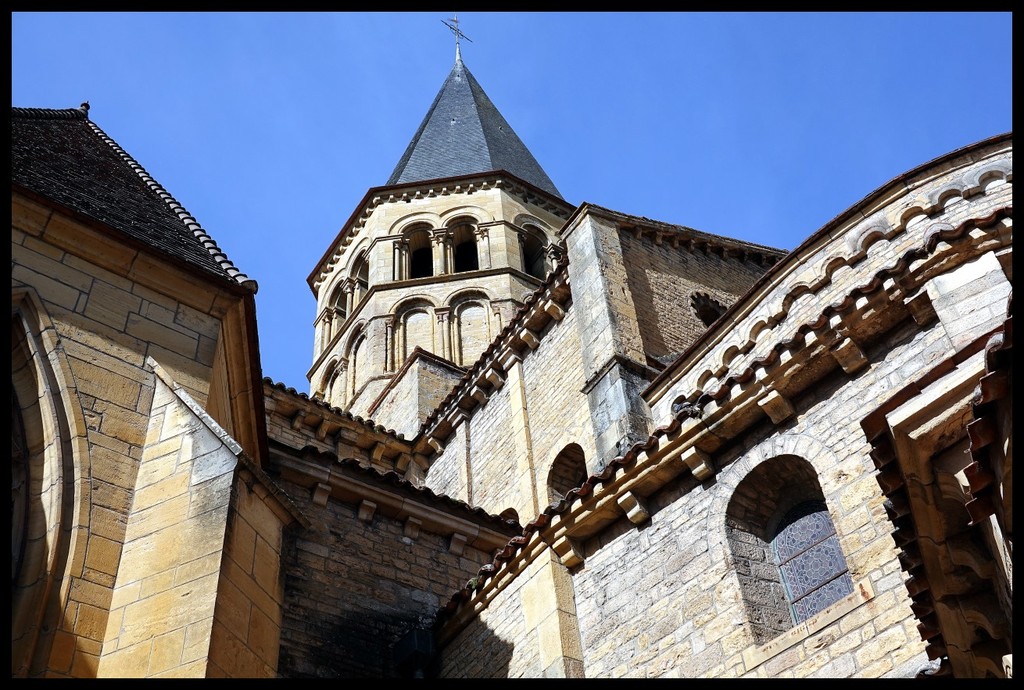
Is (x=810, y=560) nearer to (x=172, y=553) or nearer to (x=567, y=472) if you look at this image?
(x=172, y=553)

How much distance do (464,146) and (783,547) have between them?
86.7 feet

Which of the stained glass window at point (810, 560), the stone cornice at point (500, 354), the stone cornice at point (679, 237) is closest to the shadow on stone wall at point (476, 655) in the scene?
the stained glass window at point (810, 560)

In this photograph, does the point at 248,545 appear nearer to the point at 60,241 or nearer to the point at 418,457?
the point at 60,241

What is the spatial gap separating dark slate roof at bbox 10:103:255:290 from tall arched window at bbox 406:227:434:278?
18.5 metres

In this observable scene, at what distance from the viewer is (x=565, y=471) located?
13.9 m

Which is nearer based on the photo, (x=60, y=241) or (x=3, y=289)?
(x=3, y=289)

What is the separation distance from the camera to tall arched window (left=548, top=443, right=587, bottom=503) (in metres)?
13.7

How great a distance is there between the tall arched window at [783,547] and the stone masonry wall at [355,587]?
151 inches

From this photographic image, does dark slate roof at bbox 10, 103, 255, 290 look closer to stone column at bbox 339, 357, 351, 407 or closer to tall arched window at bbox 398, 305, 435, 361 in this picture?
tall arched window at bbox 398, 305, 435, 361

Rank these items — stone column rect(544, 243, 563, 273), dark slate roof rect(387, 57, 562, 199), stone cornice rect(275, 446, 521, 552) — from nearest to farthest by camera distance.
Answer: stone cornice rect(275, 446, 521, 552), stone column rect(544, 243, 563, 273), dark slate roof rect(387, 57, 562, 199)

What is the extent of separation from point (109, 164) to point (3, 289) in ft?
12.8

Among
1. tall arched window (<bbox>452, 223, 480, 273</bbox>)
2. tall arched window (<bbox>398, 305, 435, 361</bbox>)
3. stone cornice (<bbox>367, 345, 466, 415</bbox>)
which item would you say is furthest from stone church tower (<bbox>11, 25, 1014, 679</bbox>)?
tall arched window (<bbox>452, 223, 480, 273</bbox>)

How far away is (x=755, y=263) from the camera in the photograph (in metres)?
18.0

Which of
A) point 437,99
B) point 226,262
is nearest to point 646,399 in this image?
point 226,262
